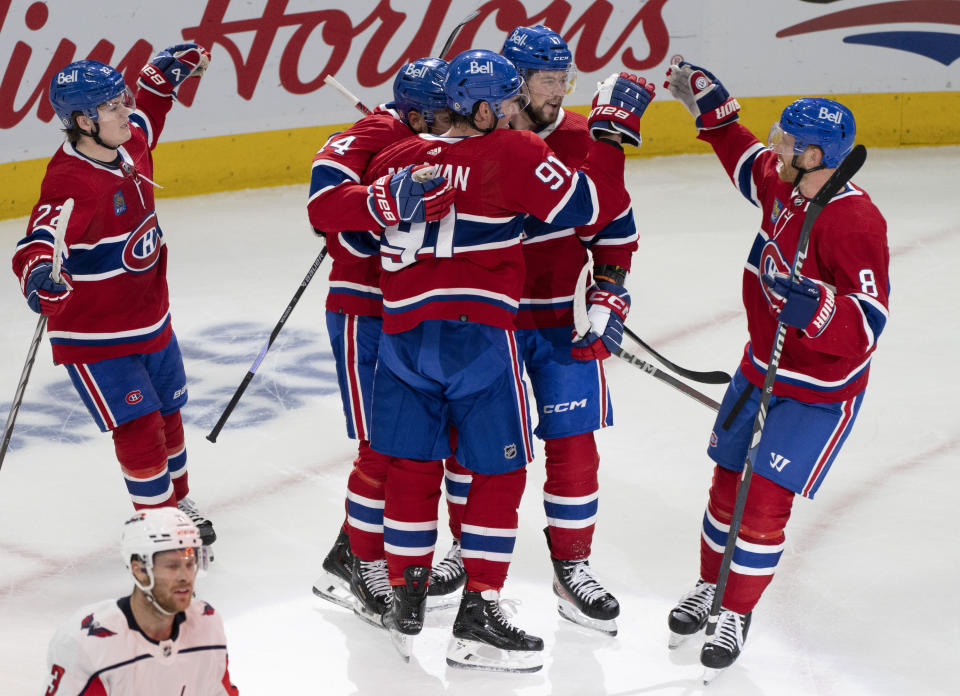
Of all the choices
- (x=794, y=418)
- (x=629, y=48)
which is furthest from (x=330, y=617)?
(x=629, y=48)

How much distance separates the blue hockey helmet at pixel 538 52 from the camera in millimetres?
2996

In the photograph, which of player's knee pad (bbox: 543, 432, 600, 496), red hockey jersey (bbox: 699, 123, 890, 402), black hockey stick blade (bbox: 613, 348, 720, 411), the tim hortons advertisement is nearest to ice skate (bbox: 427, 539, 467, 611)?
player's knee pad (bbox: 543, 432, 600, 496)

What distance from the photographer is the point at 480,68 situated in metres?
2.71

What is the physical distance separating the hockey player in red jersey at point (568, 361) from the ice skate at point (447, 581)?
1.02 feet

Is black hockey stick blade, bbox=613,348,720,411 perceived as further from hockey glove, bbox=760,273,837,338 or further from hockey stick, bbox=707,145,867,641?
hockey glove, bbox=760,273,837,338

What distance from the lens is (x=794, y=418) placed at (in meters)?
2.88

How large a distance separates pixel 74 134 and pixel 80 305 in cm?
43

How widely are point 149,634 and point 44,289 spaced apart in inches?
52.5

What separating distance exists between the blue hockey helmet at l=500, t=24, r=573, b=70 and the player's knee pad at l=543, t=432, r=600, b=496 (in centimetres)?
88

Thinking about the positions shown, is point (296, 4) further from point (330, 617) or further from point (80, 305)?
point (330, 617)

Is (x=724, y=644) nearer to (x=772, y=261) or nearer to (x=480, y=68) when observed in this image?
(x=772, y=261)

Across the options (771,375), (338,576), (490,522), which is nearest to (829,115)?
(771,375)

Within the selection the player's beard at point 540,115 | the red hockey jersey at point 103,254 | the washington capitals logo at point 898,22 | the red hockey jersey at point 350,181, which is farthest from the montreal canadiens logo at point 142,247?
the washington capitals logo at point 898,22

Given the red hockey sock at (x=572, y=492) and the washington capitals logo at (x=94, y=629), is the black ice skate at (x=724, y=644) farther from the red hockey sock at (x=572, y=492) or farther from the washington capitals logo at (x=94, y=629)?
the washington capitals logo at (x=94, y=629)
